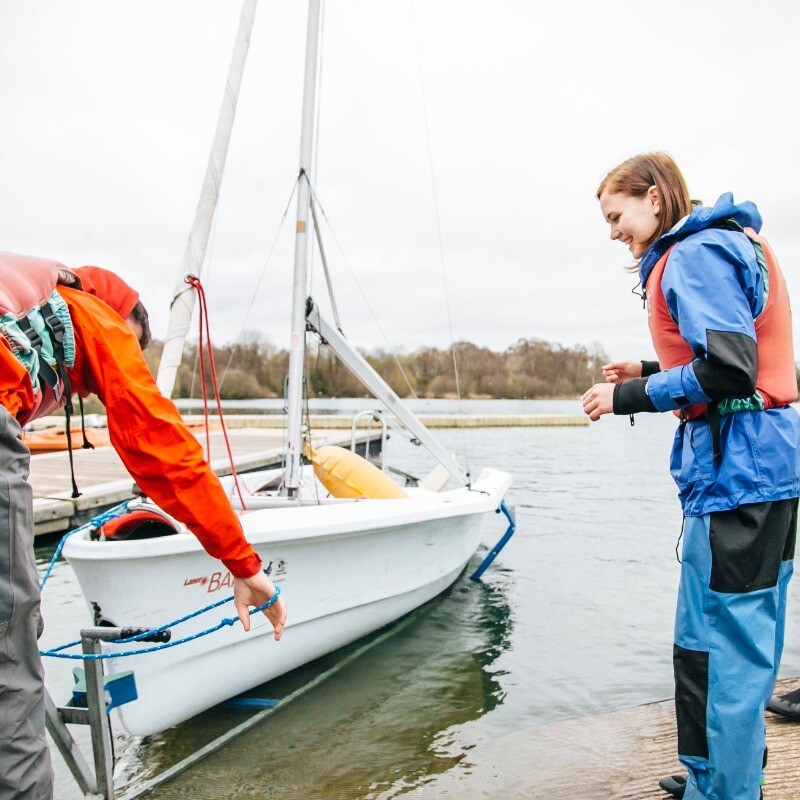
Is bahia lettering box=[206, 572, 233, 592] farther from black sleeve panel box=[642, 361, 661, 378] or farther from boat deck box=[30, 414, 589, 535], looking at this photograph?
black sleeve panel box=[642, 361, 661, 378]

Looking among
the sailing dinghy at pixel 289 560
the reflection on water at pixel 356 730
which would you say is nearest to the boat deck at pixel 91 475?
the sailing dinghy at pixel 289 560

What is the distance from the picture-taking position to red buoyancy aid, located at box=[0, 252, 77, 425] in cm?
163

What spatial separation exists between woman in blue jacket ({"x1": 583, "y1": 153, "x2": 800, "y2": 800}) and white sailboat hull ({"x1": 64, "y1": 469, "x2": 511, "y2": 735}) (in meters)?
2.55

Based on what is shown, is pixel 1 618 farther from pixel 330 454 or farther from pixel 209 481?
pixel 330 454

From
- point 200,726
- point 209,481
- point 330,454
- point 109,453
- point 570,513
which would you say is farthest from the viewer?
point 109,453

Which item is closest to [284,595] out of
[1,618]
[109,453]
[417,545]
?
[417,545]

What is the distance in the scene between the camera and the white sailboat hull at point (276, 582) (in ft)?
12.0

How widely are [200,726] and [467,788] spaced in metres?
1.83

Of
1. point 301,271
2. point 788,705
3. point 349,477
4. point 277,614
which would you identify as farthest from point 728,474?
point 301,271

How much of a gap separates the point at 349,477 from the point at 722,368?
4265 millimetres

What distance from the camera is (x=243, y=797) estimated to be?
3.61 m

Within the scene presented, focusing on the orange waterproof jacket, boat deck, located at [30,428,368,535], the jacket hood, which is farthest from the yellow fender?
the orange waterproof jacket

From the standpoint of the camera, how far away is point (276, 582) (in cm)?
438

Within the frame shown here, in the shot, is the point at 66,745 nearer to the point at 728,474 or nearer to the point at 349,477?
the point at 728,474
